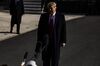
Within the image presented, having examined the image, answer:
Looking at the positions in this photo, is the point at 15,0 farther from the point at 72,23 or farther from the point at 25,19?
the point at 25,19

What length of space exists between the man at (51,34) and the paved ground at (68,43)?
9.36 feet

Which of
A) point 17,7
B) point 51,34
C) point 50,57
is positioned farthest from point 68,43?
point 51,34

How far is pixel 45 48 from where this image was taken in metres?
9.42

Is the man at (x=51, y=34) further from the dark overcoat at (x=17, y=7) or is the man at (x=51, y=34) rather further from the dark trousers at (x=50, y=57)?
the dark overcoat at (x=17, y=7)

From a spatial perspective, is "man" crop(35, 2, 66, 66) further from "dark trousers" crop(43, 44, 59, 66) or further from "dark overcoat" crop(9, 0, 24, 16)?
"dark overcoat" crop(9, 0, 24, 16)

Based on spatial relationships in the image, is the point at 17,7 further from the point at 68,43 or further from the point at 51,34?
the point at 51,34

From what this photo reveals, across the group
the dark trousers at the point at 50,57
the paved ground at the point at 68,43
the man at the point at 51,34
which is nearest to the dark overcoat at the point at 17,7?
the paved ground at the point at 68,43

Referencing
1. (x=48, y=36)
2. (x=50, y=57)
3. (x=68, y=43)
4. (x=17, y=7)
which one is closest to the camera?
(x=48, y=36)

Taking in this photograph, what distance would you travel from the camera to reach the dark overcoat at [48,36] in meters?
9.34

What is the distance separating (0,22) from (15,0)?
535 centimetres

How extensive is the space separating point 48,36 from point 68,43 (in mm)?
7058

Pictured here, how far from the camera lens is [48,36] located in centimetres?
946

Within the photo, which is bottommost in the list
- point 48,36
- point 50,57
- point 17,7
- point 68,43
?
point 68,43

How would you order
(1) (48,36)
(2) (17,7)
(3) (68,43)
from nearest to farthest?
(1) (48,36) < (3) (68,43) < (2) (17,7)
